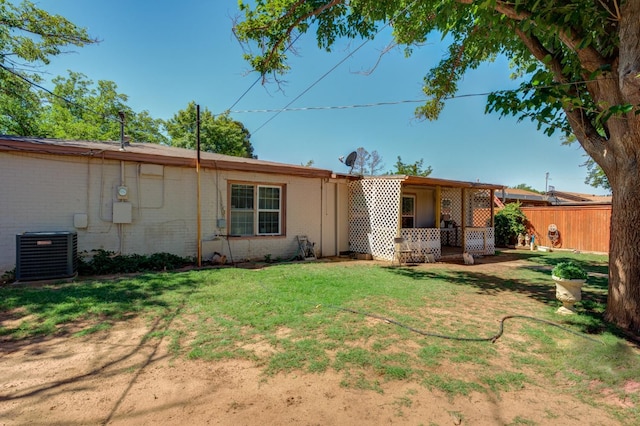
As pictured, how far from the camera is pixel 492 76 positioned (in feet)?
34.0

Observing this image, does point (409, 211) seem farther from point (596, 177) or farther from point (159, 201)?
point (596, 177)

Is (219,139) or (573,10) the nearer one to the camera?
(573,10)

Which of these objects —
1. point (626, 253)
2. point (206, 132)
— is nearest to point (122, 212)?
point (626, 253)

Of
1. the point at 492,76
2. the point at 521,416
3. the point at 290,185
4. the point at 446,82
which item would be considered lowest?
the point at 521,416

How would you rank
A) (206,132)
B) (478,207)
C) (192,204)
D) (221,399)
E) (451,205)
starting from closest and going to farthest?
1. (221,399)
2. (192,204)
3. (478,207)
4. (451,205)
5. (206,132)

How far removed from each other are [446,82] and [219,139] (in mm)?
21400

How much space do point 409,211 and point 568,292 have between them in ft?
30.1

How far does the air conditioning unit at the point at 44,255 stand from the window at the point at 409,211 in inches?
Answer: 454

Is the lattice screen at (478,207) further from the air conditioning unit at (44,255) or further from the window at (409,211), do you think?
the air conditioning unit at (44,255)

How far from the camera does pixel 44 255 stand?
6180 millimetres

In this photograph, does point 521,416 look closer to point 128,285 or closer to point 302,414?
point 302,414

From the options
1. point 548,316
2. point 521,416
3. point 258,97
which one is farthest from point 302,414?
point 258,97

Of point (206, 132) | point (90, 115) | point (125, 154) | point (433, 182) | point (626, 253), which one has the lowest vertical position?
point (626, 253)

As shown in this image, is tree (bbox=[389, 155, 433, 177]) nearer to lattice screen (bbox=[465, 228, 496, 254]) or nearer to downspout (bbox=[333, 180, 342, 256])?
lattice screen (bbox=[465, 228, 496, 254])
